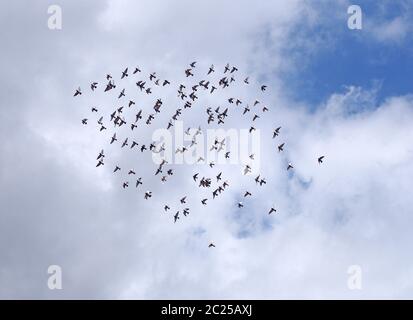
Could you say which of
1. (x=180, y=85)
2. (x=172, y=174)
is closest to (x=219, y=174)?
(x=172, y=174)

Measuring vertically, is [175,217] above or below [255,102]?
below
